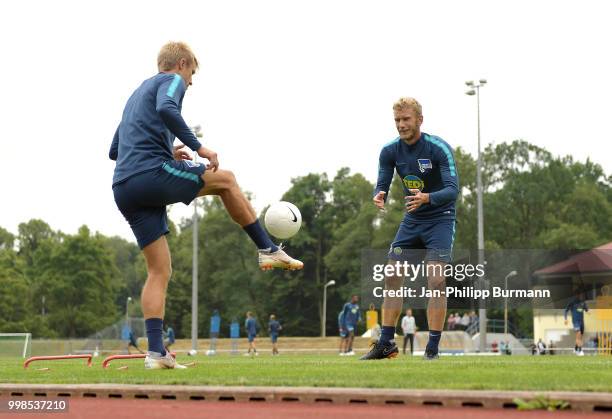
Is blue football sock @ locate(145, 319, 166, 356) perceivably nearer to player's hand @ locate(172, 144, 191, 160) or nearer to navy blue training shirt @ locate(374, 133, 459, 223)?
player's hand @ locate(172, 144, 191, 160)

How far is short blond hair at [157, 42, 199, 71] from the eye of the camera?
7.25 meters

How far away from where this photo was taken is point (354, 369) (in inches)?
267

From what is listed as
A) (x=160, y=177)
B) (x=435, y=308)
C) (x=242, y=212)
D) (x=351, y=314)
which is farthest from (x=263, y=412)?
(x=351, y=314)

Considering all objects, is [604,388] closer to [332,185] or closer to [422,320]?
[422,320]

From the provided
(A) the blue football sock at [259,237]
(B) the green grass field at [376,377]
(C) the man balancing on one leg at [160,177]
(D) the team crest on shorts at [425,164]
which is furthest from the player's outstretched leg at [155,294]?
(D) the team crest on shorts at [425,164]

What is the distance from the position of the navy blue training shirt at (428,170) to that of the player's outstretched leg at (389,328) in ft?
2.26

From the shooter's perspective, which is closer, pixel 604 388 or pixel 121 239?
pixel 604 388

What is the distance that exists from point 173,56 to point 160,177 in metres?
1.03

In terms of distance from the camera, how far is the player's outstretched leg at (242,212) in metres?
7.09

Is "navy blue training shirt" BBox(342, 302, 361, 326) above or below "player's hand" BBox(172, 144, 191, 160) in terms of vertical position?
below

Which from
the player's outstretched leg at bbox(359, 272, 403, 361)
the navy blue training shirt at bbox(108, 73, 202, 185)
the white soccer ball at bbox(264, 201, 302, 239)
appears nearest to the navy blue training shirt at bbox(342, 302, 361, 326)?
the player's outstretched leg at bbox(359, 272, 403, 361)

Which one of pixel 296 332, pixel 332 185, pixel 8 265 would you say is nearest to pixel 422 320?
pixel 296 332

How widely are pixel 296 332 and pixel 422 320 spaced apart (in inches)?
612

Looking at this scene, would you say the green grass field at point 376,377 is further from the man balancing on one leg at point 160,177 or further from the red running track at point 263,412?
the man balancing on one leg at point 160,177
